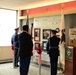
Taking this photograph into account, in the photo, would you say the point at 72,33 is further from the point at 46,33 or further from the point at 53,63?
the point at 53,63

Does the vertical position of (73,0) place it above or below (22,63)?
above

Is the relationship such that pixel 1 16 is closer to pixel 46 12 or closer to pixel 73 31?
pixel 46 12

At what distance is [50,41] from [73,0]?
2028mm

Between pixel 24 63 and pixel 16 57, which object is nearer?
pixel 24 63

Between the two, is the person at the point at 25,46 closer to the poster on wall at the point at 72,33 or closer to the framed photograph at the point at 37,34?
the poster on wall at the point at 72,33

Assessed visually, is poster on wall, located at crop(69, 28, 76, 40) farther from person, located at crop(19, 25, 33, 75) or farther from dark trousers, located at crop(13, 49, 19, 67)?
dark trousers, located at crop(13, 49, 19, 67)

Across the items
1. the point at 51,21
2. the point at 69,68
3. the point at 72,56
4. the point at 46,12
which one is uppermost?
the point at 46,12

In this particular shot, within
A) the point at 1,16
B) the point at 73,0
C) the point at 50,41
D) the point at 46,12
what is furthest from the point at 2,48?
the point at 73,0

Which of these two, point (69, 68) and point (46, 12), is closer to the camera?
point (69, 68)

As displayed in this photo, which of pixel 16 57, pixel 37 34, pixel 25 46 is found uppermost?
pixel 37 34

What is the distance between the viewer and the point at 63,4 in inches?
251

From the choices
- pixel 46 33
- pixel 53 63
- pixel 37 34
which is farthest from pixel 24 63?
pixel 37 34

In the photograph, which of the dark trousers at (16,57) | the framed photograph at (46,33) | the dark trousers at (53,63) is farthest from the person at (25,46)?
the framed photograph at (46,33)

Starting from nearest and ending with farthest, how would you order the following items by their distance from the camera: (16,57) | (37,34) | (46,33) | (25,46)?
(25,46) → (16,57) → (46,33) → (37,34)
